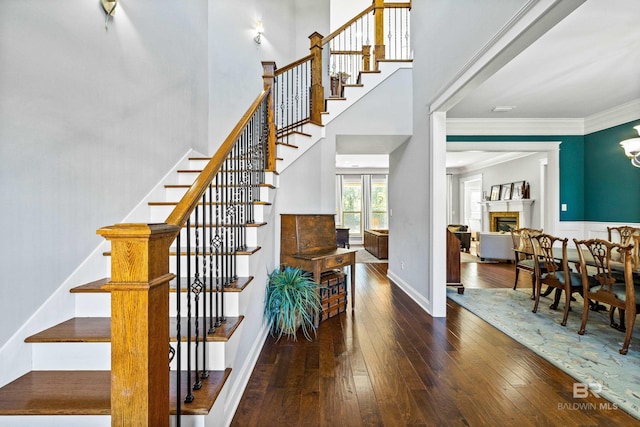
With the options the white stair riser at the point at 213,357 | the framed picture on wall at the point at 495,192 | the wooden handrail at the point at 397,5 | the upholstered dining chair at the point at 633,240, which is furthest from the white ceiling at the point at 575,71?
the framed picture on wall at the point at 495,192

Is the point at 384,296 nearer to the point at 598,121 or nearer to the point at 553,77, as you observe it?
the point at 553,77

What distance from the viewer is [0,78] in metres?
1.43

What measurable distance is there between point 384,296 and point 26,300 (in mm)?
3587

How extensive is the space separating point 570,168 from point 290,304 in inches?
217

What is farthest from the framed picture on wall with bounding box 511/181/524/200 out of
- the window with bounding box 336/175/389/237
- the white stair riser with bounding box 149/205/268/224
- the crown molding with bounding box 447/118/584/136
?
the white stair riser with bounding box 149/205/268/224

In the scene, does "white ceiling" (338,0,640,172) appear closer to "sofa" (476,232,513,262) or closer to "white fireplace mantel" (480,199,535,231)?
"sofa" (476,232,513,262)

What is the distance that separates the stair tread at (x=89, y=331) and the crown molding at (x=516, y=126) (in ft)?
16.4

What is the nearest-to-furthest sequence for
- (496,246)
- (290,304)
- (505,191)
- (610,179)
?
(290,304) → (610,179) → (496,246) → (505,191)

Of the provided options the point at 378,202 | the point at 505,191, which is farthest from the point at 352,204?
the point at 505,191

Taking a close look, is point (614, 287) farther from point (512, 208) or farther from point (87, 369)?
point (512, 208)

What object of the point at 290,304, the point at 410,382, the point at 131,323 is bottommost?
the point at 410,382

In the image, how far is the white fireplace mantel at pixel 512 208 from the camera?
7.55 m

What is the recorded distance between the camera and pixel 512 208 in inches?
316

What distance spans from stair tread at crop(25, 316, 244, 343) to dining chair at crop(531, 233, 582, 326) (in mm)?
3165
